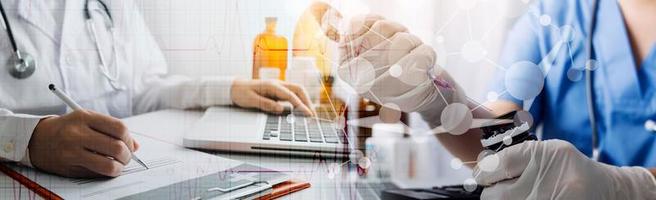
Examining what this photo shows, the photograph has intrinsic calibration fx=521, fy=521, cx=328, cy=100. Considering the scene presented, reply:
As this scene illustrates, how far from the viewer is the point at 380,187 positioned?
3.03ft

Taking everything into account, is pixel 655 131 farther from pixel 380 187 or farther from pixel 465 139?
pixel 380 187

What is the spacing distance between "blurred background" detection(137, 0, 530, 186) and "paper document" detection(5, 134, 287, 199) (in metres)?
0.13

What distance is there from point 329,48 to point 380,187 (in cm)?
27

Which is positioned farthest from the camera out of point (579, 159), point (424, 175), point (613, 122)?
point (424, 175)

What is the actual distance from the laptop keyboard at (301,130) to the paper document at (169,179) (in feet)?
0.20

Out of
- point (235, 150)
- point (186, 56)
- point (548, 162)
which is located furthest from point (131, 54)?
point (548, 162)

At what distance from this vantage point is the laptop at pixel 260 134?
802 millimetres
